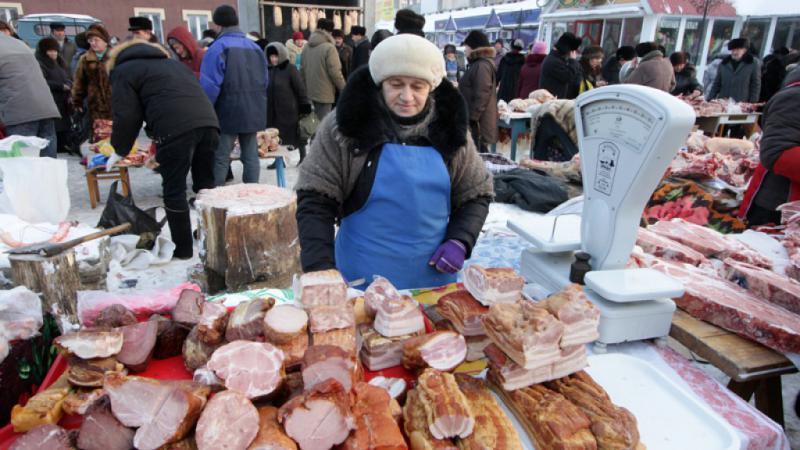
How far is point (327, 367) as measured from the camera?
48.3 inches

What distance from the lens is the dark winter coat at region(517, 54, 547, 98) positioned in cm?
990

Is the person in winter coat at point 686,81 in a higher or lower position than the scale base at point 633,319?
higher

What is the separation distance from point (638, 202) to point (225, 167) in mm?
5496

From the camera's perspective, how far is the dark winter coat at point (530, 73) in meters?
9.90

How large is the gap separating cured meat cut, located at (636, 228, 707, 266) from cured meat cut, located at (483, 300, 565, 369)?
139 cm

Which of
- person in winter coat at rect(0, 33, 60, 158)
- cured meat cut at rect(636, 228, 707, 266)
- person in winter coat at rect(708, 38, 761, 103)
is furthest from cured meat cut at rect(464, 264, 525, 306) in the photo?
person in winter coat at rect(708, 38, 761, 103)

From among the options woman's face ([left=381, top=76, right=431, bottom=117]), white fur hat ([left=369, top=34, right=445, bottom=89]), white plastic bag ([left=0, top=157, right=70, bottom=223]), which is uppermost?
white fur hat ([left=369, top=34, right=445, bottom=89])

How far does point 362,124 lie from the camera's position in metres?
2.23

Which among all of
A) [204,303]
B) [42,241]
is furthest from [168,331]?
[42,241]

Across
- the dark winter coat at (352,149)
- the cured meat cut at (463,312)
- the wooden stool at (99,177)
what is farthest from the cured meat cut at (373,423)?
the wooden stool at (99,177)

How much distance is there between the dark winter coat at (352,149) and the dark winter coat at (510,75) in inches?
356

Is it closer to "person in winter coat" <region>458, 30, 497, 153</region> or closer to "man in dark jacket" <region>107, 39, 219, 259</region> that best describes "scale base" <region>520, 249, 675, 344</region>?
"man in dark jacket" <region>107, 39, 219, 259</region>

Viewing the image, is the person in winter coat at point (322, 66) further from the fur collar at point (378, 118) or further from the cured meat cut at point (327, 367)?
the cured meat cut at point (327, 367)

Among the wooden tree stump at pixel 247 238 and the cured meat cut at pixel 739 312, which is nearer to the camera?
the cured meat cut at pixel 739 312
